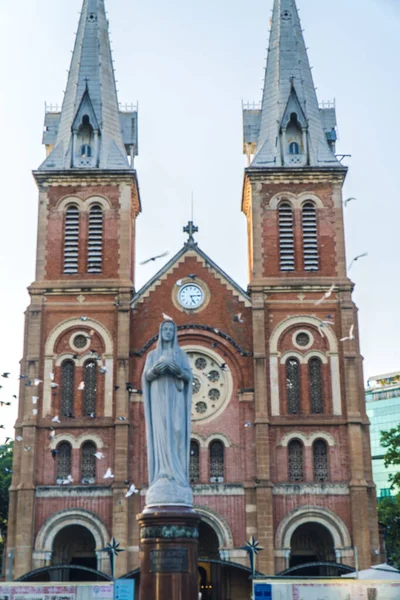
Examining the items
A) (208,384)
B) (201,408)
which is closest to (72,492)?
(201,408)

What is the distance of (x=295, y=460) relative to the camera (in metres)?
40.8

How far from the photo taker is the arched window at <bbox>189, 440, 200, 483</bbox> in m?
40.5

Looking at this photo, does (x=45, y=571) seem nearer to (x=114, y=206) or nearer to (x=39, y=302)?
(x=39, y=302)

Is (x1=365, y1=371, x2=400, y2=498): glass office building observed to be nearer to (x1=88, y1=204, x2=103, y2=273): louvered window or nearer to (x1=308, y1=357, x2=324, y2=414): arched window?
(x1=308, y1=357, x2=324, y2=414): arched window

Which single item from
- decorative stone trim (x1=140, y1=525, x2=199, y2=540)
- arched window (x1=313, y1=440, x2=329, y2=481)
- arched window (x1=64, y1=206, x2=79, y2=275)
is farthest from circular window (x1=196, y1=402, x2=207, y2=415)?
decorative stone trim (x1=140, y1=525, x2=199, y2=540)

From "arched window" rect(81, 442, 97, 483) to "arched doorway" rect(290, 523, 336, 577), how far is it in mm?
9223

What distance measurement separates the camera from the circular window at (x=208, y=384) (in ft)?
136

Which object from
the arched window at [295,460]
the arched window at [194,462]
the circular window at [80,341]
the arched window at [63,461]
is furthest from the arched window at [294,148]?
the arched window at [63,461]

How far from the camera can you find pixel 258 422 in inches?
1588

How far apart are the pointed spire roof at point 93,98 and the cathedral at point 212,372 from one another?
0.51 feet

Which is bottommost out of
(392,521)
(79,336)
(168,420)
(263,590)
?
(263,590)

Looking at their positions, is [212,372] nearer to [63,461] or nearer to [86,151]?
[63,461]

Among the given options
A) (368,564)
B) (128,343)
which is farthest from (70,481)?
(368,564)

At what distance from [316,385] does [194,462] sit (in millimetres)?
6379
